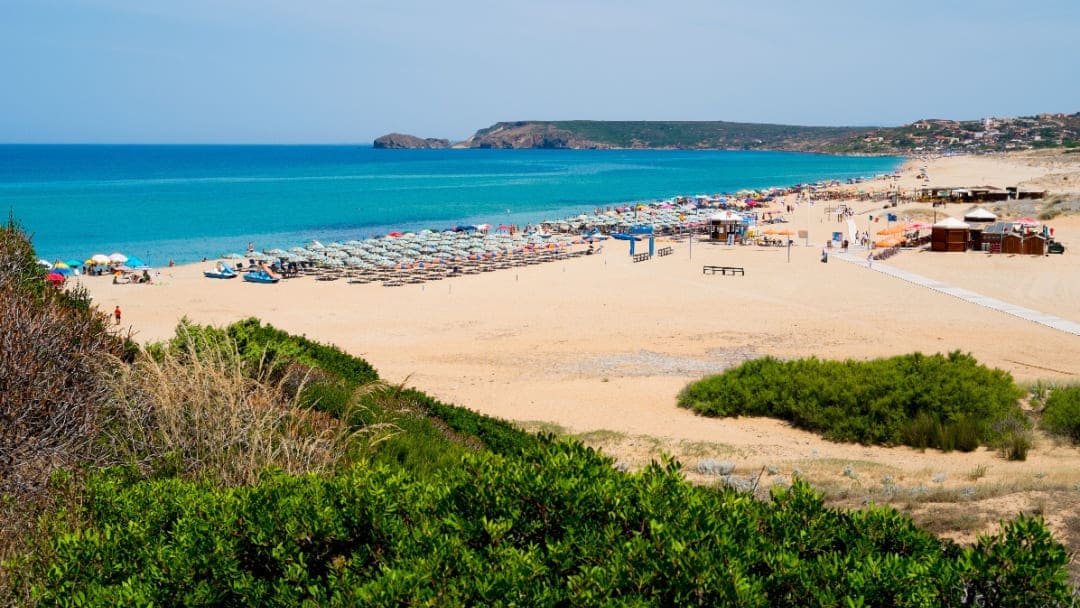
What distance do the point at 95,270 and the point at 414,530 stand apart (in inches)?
1202

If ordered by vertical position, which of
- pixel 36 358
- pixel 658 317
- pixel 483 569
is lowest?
pixel 658 317

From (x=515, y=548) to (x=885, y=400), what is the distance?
839 cm

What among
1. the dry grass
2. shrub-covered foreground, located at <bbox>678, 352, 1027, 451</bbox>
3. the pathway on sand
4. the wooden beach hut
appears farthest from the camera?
the wooden beach hut

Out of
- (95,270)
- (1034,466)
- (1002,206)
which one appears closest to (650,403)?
(1034,466)

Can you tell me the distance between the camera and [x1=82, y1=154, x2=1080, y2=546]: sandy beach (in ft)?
34.4

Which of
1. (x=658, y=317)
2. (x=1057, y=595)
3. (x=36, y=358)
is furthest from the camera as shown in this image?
(x=658, y=317)

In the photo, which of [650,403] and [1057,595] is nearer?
[1057,595]

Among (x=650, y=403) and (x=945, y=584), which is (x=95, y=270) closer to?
(x=650, y=403)

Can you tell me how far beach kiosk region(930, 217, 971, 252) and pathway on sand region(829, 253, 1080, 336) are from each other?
332cm

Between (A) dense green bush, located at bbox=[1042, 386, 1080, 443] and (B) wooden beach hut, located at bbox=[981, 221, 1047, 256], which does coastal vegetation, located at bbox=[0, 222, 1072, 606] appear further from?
(B) wooden beach hut, located at bbox=[981, 221, 1047, 256]

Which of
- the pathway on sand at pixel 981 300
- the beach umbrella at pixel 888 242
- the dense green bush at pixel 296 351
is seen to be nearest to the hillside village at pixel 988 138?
the beach umbrella at pixel 888 242

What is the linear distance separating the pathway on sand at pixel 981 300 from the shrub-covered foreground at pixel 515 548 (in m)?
17.3

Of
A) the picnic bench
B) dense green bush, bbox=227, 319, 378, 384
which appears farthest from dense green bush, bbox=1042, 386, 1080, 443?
the picnic bench

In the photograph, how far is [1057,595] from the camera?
3094 millimetres
